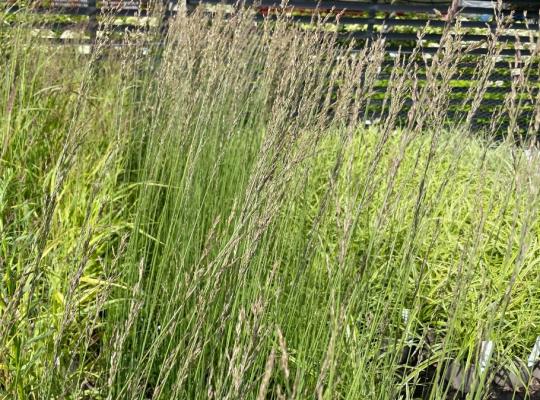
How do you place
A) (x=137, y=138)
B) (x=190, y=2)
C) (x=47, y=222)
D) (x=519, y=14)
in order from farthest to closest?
(x=519, y=14) < (x=190, y=2) < (x=137, y=138) < (x=47, y=222)

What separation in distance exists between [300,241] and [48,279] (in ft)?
2.48

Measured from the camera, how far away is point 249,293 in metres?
1.49

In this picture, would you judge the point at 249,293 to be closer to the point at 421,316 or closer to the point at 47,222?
the point at 47,222

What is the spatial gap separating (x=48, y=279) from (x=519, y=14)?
20.8 ft

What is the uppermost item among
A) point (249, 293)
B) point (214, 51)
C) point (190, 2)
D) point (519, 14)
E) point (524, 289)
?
point (519, 14)

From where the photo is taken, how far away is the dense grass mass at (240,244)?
3.42ft

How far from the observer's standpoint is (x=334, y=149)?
3.29 meters

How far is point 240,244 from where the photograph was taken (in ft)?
5.32

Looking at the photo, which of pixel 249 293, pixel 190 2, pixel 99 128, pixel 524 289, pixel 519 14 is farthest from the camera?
pixel 519 14

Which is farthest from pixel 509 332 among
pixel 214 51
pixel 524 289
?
pixel 214 51

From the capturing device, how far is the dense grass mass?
3.42 feet

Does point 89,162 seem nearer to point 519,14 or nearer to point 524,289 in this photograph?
point 524,289

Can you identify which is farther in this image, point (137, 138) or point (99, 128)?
point (99, 128)

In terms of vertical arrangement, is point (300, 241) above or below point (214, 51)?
below
